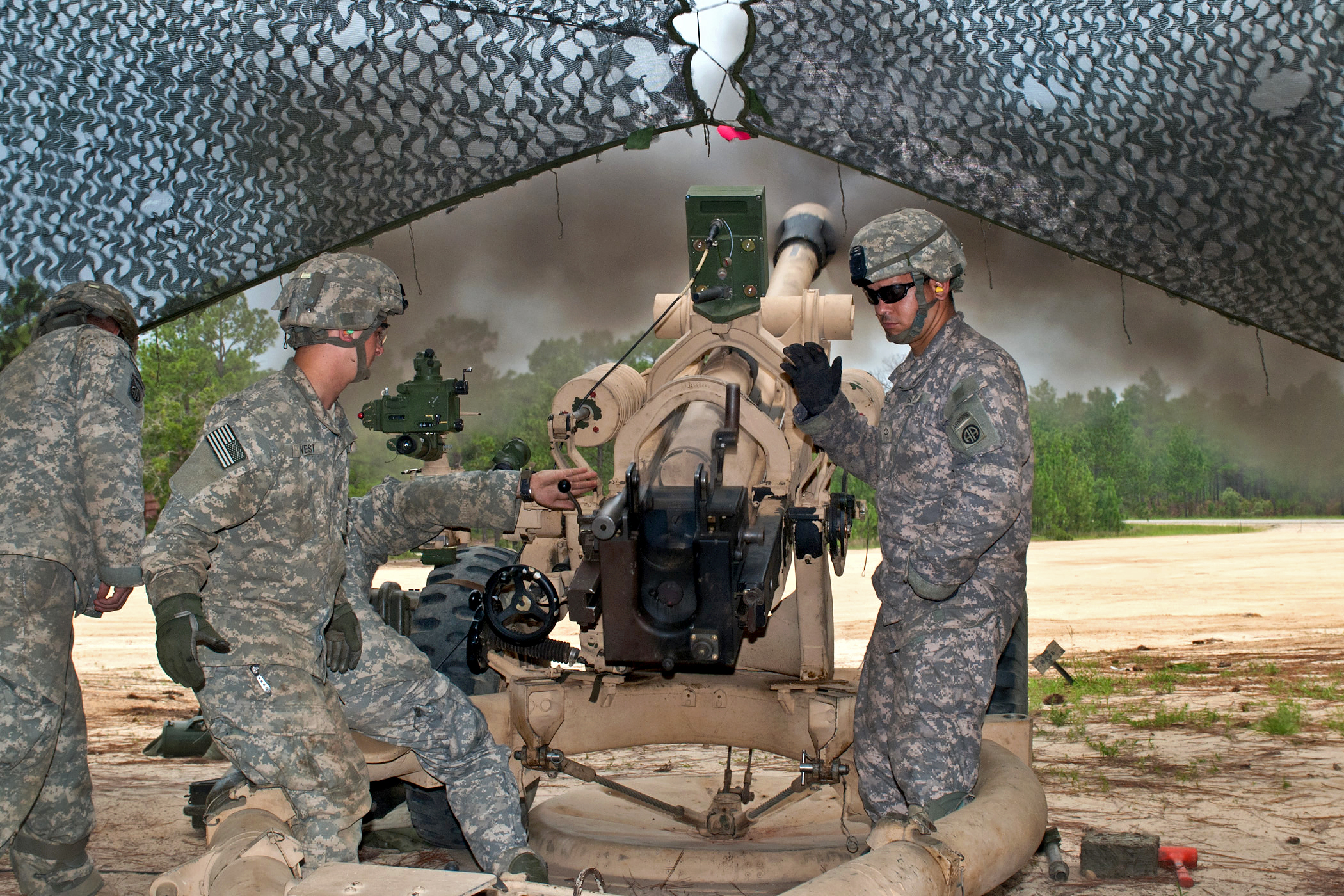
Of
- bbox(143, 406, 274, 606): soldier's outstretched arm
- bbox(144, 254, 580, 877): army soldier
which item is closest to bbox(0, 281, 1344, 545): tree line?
bbox(144, 254, 580, 877): army soldier

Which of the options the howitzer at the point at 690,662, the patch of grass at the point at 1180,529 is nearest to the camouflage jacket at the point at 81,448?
the howitzer at the point at 690,662

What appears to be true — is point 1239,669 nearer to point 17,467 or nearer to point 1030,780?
point 1030,780

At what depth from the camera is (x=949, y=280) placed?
3.93 meters

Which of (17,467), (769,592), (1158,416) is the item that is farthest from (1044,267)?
(1158,416)

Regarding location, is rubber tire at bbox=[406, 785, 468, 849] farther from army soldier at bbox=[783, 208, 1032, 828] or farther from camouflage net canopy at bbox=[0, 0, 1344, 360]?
camouflage net canopy at bbox=[0, 0, 1344, 360]

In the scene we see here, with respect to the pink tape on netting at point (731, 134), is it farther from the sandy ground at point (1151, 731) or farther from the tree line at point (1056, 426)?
the sandy ground at point (1151, 731)

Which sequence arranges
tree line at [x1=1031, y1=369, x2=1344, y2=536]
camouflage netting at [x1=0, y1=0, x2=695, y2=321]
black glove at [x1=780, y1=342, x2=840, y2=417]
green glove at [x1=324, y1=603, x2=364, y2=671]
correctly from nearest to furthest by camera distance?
green glove at [x1=324, y1=603, x2=364, y2=671]
black glove at [x1=780, y1=342, x2=840, y2=417]
camouflage netting at [x1=0, y1=0, x2=695, y2=321]
tree line at [x1=1031, y1=369, x2=1344, y2=536]

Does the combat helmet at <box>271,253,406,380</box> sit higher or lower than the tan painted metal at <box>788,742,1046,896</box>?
higher

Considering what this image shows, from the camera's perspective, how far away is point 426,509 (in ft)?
16.0

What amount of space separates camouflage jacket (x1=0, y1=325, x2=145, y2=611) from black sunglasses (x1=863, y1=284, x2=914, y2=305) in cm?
261

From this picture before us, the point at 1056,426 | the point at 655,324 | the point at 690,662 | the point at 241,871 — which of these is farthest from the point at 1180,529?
the point at 241,871

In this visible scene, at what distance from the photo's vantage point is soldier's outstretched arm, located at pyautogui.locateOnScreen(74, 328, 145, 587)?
171 inches

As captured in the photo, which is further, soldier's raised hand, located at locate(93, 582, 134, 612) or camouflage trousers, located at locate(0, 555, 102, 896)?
soldier's raised hand, located at locate(93, 582, 134, 612)

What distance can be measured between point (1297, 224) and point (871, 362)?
10455 millimetres
